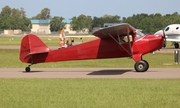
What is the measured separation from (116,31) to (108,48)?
122cm

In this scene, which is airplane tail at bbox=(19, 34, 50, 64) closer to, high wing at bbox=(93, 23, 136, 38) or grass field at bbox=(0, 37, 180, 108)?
high wing at bbox=(93, 23, 136, 38)

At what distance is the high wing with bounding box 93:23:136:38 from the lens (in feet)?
63.3

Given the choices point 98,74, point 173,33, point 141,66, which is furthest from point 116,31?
point 173,33

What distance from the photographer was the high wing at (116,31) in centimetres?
1930
